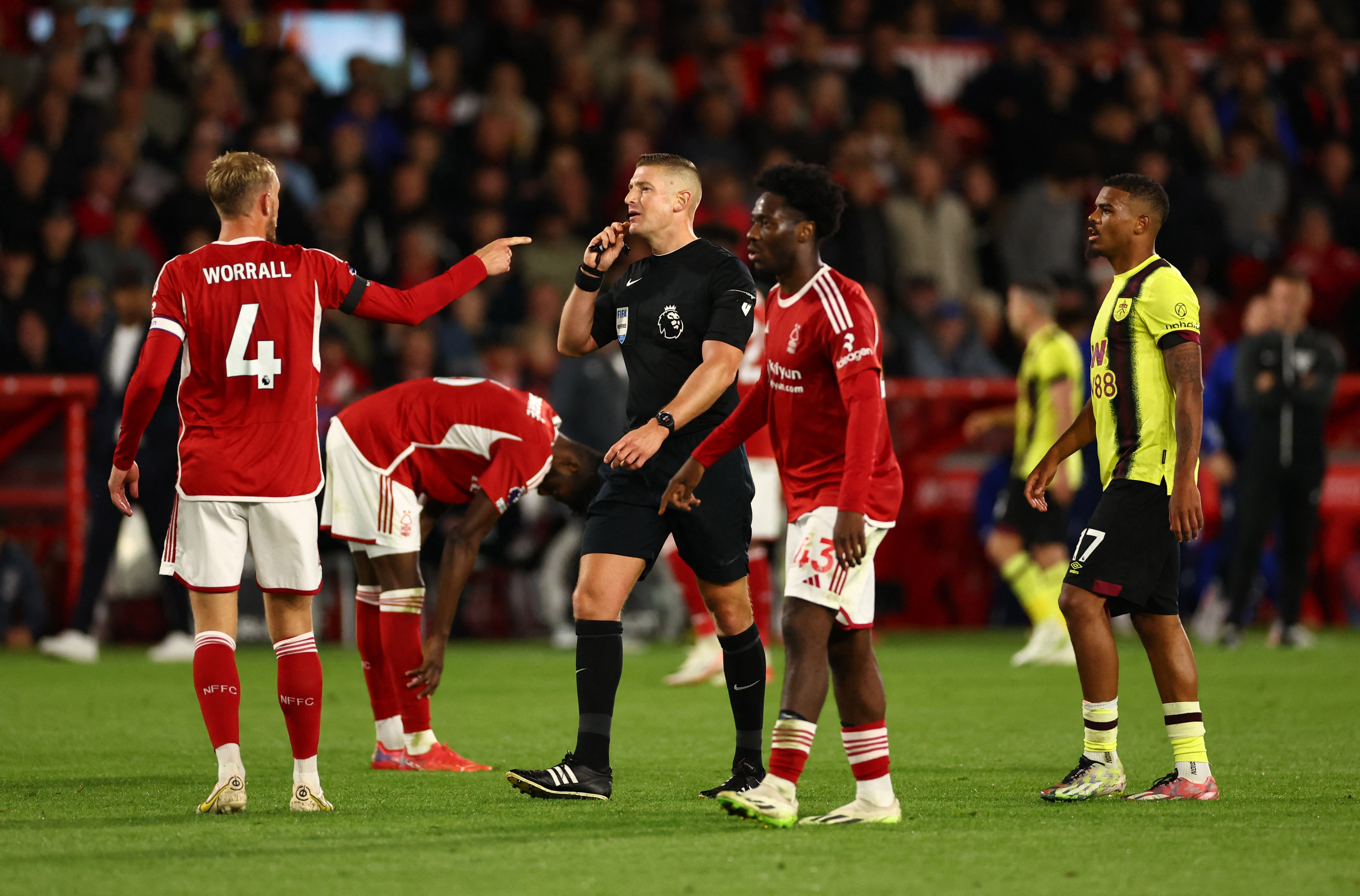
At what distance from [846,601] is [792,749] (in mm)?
495

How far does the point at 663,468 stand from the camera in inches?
242

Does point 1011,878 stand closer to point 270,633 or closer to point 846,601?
point 846,601

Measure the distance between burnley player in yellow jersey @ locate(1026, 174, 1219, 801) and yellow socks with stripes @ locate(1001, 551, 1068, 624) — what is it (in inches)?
219

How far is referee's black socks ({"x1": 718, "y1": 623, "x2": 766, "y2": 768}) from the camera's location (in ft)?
20.7

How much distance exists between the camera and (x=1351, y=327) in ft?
54.4

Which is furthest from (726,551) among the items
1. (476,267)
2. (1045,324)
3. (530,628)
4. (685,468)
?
(530,628)

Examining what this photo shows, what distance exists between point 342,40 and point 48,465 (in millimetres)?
5822

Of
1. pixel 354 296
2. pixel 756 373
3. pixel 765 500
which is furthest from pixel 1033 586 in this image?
pixel 354 296

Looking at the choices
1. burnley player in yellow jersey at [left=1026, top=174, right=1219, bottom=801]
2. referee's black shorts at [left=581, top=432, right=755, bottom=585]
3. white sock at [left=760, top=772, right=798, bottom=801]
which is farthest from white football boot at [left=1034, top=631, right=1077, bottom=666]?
white sock at [left=760, top=772, right=798, bottom=801]

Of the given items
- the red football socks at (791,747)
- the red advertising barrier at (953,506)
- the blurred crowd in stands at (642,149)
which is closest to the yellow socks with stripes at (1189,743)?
the red football socks at (791,747)

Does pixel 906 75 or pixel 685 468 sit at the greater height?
pixel 906 75

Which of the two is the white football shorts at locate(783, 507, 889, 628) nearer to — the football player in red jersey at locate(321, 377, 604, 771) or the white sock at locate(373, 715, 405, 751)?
the football player in red jersey at locate(321, 377, 604, 771)

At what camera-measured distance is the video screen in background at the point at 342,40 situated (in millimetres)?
17000

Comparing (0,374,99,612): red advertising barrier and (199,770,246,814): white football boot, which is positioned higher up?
(0,374,99,612): red advertising barrier
